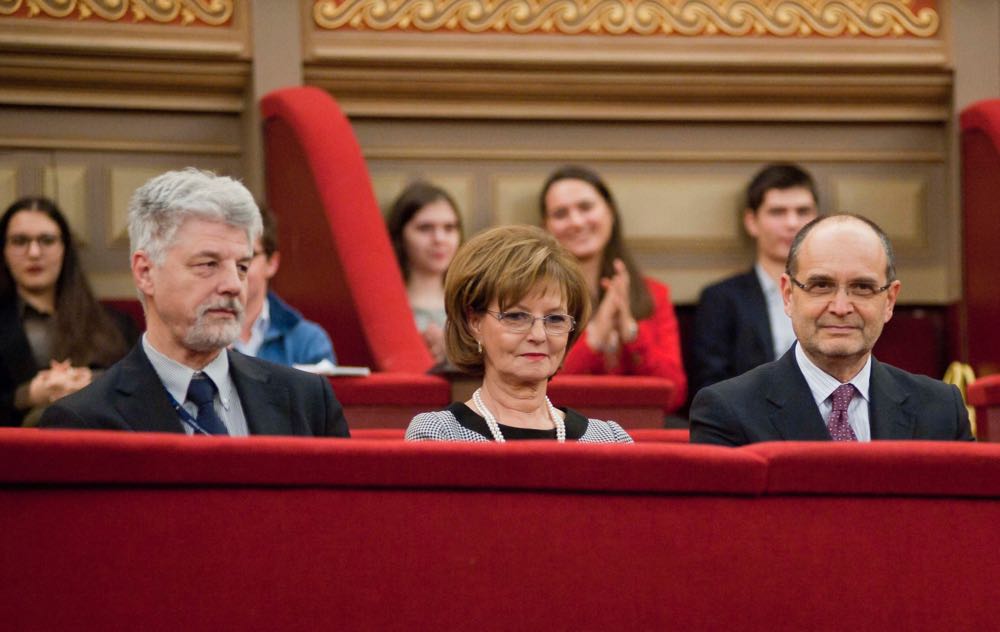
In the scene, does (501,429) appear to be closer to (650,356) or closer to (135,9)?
(650,356)

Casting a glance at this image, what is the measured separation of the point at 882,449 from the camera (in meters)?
1.27

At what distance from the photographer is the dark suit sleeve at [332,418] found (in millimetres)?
1743

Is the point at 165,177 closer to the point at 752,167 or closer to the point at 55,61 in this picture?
the point at 55,61

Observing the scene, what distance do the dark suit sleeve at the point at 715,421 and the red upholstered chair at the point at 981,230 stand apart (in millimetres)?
1684

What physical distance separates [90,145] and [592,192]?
115 centimetres

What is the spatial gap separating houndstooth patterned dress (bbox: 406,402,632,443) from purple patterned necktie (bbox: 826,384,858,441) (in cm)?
25

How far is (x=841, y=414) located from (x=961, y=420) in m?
0.14

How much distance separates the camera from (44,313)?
9.62 feet

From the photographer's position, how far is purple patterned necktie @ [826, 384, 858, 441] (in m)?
1.83

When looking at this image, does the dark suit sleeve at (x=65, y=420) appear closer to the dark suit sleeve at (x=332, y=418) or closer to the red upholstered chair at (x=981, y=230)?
the dark suit sleeve at (x=332, y=418)

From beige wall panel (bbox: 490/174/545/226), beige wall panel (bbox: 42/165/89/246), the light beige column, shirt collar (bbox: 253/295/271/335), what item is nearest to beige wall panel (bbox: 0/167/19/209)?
beige wall panel (bbox: 42/165/89/246)

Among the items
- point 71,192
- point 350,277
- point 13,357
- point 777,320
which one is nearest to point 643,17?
point 777,320

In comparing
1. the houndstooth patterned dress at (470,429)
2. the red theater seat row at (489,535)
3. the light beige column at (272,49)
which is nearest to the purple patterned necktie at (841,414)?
the houndstooth patterned dress at (470,429)

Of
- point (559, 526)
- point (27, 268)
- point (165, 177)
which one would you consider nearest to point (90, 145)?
point (27, 268)
